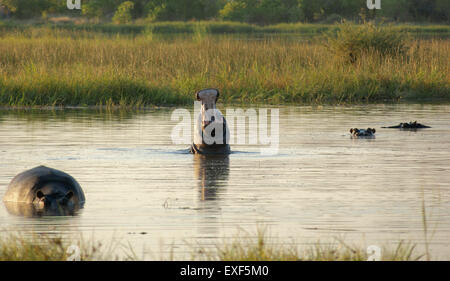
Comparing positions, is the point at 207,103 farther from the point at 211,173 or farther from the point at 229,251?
the point at 229,251

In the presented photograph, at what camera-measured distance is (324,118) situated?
65.5 ft

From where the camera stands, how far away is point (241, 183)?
11.8 m

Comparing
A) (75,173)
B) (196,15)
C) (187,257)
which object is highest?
(196,15)

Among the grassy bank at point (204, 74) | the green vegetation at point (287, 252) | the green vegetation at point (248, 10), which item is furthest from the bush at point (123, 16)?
the green vegetation at point (287, 252)

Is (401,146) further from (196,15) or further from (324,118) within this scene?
(196,15)

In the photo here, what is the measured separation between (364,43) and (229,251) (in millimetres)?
21643

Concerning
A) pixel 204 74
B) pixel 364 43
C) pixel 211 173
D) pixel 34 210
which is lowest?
pixel 34 210

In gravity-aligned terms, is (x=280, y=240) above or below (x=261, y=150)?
below

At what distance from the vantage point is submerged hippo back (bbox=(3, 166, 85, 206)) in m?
10.0

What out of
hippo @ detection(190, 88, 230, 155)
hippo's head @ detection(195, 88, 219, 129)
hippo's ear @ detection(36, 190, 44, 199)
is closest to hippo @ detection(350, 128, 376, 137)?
hippo @ detection(190, 88, 230, 155)

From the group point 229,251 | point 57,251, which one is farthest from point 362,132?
point 57,251

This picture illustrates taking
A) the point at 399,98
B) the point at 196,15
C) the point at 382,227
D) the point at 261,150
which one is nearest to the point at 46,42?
the point at 399,98

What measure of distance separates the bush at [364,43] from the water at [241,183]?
9.20 m

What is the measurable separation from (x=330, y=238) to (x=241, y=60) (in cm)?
2083
